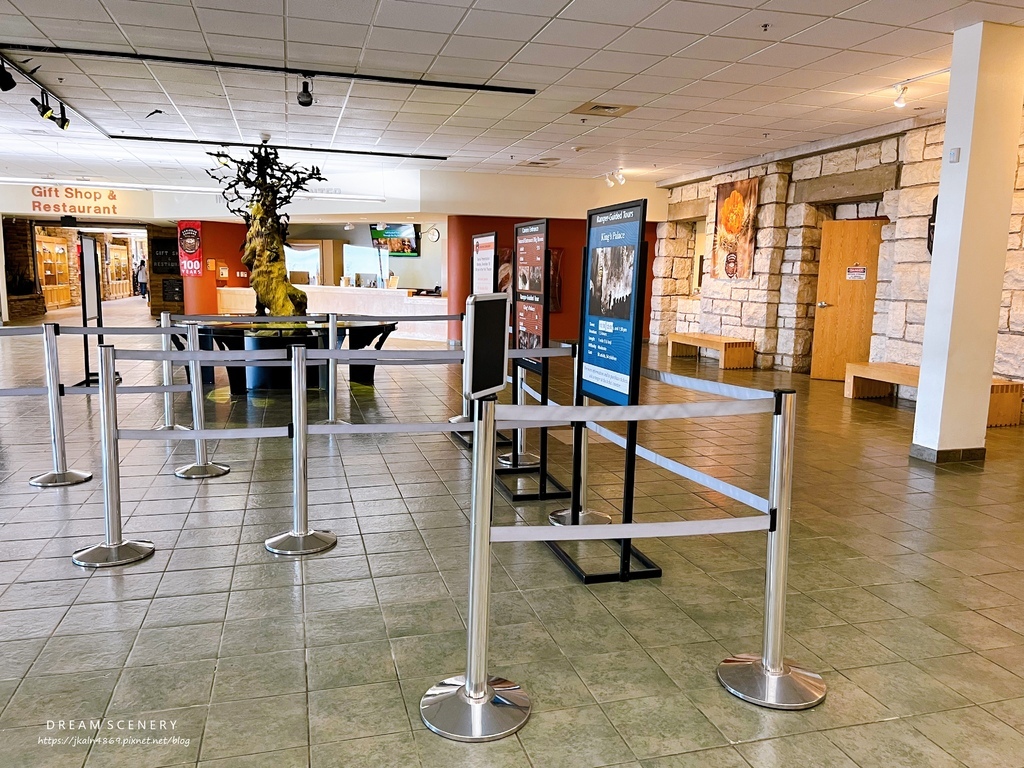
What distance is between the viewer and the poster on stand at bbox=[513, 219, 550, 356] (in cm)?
452

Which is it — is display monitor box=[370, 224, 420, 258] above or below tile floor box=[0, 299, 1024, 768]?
above

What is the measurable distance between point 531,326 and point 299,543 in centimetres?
201

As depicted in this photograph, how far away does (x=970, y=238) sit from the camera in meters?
5.43

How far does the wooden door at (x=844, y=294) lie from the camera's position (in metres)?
9.73

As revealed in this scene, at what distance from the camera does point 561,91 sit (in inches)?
299

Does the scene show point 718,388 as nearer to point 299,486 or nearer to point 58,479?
point 299,486

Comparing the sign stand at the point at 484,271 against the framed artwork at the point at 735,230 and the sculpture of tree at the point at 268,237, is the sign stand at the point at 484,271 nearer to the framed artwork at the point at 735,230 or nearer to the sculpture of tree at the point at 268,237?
the sculpture of tree at the point at 268,237

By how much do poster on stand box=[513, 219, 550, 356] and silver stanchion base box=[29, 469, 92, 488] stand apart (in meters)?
2.92

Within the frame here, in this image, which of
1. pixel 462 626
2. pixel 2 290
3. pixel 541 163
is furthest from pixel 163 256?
pixel 462 626

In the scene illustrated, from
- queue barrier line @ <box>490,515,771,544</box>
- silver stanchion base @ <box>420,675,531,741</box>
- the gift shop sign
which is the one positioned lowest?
silver stanchion base @ <box>420,675,531,741</box>

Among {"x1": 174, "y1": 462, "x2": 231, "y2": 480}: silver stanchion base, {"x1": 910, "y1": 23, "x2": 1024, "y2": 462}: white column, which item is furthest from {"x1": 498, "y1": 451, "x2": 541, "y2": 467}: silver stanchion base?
{"x1": 910, "y1": 23, "x2": 1024, "y2": 462}: white column

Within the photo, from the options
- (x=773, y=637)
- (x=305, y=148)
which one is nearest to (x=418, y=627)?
(x=773, y=637)

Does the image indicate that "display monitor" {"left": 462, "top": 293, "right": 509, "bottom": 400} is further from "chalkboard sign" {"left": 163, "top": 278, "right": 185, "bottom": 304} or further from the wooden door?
"chalkboard sign" {"left": 163, "top": 278, "right": 185, "bottom": 304}

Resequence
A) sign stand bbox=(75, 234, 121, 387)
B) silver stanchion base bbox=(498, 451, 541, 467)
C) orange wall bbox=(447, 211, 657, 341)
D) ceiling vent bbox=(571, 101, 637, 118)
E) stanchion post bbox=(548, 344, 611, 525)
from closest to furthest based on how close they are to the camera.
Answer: stanchion post bbox=(548, 344, 611, 525) → silver stanchion base bbox=(498, 451, 541, 467) → sign stand bbox=(75, 234, 121, 387) → ceiling vent bbox=(571, 101, 637, 118) → orange wall bbox=(447, 211, 657, 341)
